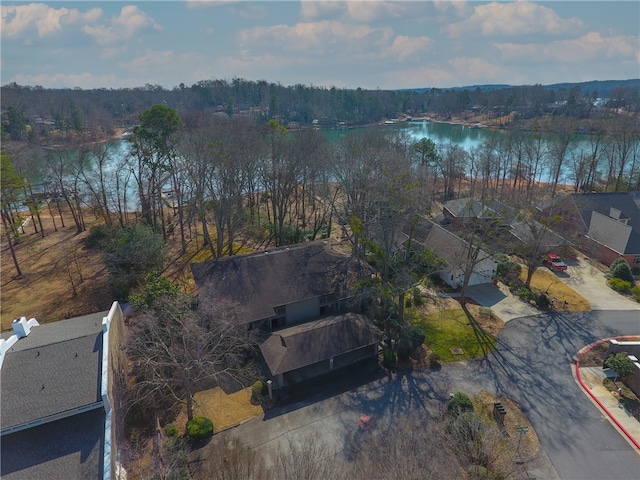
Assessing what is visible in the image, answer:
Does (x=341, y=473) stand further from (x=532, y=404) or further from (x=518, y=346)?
(x=518, y=346)

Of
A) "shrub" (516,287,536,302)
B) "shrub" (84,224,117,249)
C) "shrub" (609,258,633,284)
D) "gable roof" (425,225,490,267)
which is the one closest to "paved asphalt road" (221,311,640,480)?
"shrub" (516,287,536,302)

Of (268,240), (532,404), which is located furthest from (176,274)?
(532,404)

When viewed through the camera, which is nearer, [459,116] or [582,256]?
[582,256]

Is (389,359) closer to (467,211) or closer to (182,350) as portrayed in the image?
(182,350)

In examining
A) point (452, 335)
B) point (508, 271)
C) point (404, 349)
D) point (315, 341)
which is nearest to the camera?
point (315, 341)

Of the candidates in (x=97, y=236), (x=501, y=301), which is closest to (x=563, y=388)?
(x=501, y=301)

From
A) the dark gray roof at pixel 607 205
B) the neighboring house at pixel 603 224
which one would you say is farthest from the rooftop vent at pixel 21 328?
the dark gray roof at pixel 607 205
